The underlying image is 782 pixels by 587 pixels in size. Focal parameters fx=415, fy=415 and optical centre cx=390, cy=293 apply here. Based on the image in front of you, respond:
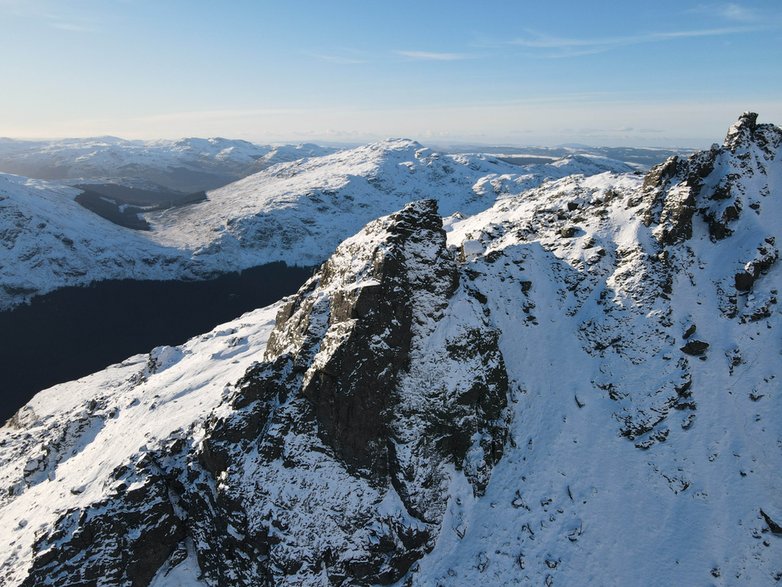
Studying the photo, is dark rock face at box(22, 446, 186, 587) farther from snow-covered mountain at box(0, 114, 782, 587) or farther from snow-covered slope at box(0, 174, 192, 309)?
snow-covered slope at box(0, 174, 192, 309)

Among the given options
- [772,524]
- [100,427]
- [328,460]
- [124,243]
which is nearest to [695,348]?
[772,524]

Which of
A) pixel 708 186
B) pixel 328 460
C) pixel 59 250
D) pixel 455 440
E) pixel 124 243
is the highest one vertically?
pixel 708 186

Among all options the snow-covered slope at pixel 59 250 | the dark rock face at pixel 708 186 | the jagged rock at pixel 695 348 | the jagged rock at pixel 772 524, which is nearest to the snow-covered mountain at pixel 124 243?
the snow-covered slope at pixel 59 250

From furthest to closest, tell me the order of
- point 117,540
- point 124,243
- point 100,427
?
point 124,243 < point 100,427 < point 117,540

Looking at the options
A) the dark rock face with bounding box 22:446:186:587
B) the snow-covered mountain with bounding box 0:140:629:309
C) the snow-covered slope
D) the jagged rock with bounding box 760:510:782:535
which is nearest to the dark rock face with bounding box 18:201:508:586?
the dark rock face with bounding box 22:446:186:587

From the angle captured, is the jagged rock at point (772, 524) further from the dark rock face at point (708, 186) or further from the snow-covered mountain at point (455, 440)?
the dark rock face at point (708, 186)

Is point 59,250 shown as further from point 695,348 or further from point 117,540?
point 695,348

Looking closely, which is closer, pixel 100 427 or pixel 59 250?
pixel 100 427

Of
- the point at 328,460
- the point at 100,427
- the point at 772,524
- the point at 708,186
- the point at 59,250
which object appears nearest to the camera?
the point at 772,524
